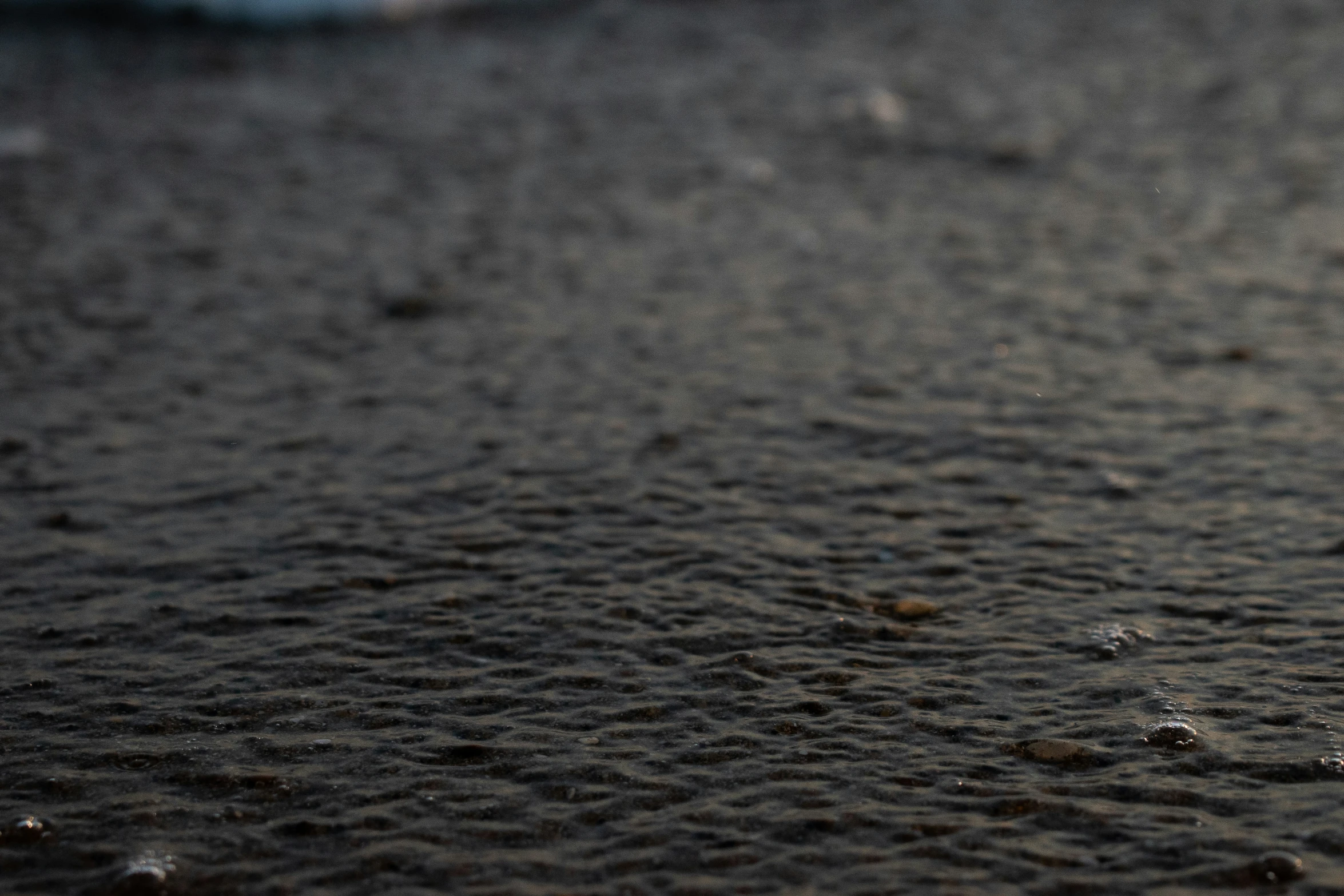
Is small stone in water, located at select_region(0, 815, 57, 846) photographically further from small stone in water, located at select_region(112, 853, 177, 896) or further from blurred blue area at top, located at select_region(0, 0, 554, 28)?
blurred blue area at top, located at select_region(0, 0, 554, 28)

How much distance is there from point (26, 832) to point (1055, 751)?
2.50 m

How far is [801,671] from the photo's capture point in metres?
4.22

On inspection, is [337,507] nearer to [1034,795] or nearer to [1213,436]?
[1034,795]

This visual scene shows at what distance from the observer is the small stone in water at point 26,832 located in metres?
3.48

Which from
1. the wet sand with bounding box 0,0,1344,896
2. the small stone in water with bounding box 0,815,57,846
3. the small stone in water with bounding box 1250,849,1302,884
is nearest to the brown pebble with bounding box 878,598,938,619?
the wet sand with bounding box 0,0,1344,896

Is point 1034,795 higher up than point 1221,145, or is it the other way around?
point 1221,145

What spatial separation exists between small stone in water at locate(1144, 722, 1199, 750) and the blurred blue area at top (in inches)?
424

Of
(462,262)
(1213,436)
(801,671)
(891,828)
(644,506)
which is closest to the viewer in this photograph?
(891,828)

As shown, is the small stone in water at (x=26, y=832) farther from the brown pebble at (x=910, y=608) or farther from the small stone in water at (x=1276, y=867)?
the small stone in water at (x=1276, y=867)

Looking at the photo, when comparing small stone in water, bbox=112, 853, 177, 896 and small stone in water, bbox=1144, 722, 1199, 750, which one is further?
small stone in water, bbox=1144, 722, 1199, 750

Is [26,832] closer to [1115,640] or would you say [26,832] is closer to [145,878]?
[145,878]

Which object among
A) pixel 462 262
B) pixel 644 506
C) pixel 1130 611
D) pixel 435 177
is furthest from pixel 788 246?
pixel 1130 611

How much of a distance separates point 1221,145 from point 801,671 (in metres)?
6.21

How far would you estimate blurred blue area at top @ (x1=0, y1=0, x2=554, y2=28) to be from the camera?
1270 cm
